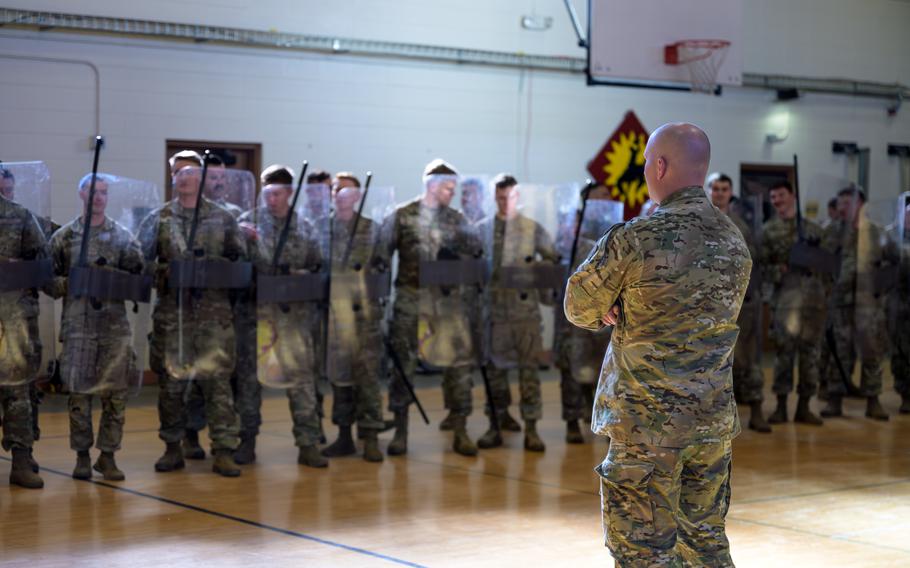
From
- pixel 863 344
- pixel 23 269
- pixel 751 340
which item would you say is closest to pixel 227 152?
pixel 23 269

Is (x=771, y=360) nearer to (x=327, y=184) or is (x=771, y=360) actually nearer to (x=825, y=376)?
(x=825, y=376)

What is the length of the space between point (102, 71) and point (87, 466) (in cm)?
418

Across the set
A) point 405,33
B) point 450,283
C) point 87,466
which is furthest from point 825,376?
point 87,466

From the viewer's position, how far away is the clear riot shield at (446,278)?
6961mm

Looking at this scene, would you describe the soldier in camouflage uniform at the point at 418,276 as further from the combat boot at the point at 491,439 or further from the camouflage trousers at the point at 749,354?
the camouflage trousers at the point at 749,354

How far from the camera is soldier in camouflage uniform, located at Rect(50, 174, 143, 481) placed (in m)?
5.92

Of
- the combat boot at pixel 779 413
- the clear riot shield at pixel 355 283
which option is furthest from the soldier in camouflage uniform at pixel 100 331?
the combat boot at pixel 779 413

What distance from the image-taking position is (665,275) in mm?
3170

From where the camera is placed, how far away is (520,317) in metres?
7.27

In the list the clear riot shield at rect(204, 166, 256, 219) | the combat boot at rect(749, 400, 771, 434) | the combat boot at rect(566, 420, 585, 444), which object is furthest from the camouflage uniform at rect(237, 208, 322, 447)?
the combat boot at rect(749, 400, 771, 434)

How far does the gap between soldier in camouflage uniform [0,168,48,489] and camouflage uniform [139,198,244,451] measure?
65 cm

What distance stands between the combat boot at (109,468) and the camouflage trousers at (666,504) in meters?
3.56

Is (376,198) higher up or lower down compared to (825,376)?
higher up

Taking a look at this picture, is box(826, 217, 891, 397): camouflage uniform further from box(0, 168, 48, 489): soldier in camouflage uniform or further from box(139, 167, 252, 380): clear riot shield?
box(0, 168, 48, 489): soldier in camouflage uniform
